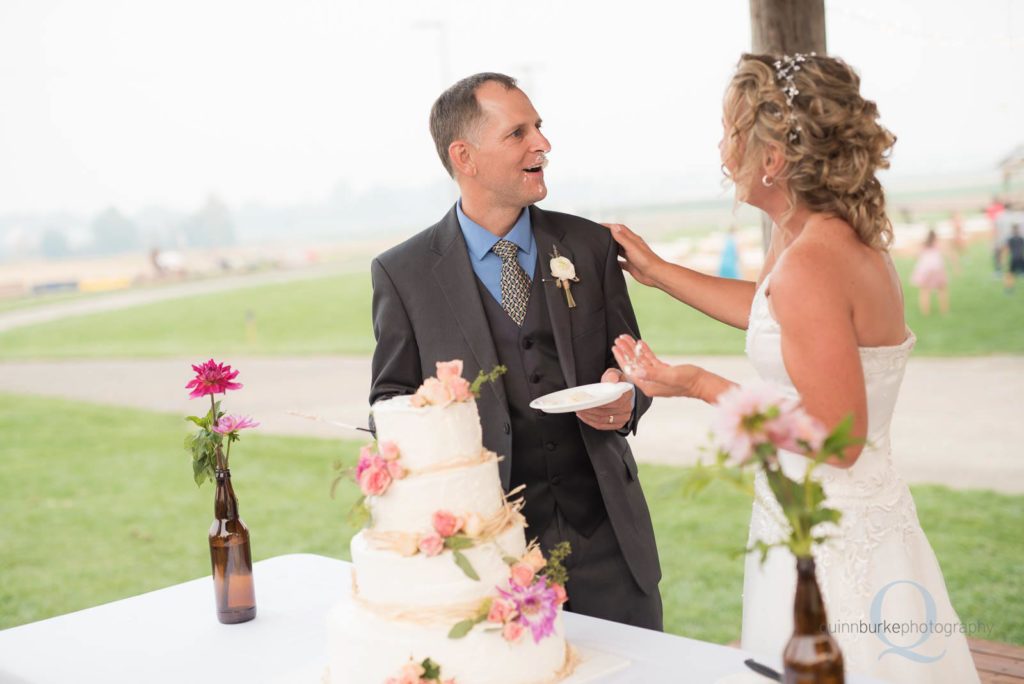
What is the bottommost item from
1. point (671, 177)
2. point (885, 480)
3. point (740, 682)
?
point (740, 682)

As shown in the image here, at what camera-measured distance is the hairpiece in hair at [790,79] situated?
2641 millimetres

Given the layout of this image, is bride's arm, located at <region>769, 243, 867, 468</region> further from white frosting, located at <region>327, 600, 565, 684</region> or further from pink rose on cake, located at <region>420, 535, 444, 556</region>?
pink rose on cake, located at <region>420, 535, 444, 556</region>

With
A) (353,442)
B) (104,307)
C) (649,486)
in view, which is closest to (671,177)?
(104,307)

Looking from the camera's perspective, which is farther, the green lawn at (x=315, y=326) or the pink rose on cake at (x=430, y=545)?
the green lawn at (x=315, y=326)

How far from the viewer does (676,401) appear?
14219mm

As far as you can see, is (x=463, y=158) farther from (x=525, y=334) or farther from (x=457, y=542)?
(x=457, y=542)

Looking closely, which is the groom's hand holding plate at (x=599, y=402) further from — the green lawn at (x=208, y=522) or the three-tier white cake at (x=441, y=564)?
the green lawn at (x=208, y=522)

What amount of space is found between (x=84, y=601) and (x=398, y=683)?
7.64 meters

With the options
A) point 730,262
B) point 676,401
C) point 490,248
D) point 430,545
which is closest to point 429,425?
point 430,545

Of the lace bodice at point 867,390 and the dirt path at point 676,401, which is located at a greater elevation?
the lace bodice at point 867,390

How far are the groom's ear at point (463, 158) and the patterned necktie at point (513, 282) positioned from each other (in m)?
0.25

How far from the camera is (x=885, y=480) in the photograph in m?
2.78

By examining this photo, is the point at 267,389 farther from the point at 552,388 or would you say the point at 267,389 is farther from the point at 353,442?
the point at 552,388

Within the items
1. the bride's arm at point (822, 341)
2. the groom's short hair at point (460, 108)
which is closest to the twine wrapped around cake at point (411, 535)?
the bride's arm at point (822, 341)
